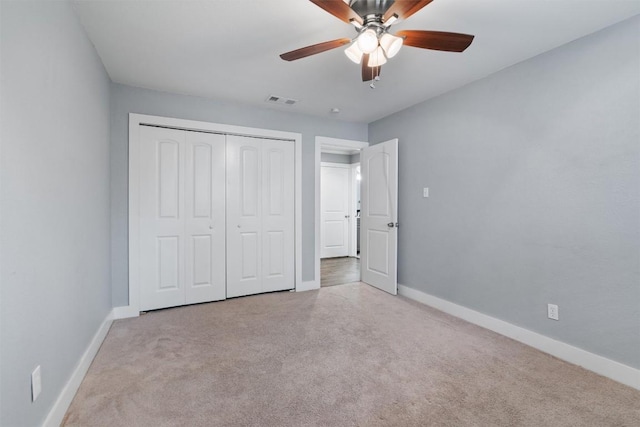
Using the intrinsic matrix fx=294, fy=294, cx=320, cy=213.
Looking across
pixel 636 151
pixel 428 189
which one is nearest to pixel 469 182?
pixel 428 189

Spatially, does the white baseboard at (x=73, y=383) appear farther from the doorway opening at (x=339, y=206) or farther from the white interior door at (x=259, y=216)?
the doorway opening at (x=339, y=206)

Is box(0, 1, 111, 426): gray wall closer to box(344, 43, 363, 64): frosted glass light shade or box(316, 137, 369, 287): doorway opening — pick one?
box(344, 43, 363, 64): frosted glass light shade

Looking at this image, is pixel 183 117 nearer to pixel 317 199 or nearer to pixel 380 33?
pixel 317 199

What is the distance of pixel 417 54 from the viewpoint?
2.46m

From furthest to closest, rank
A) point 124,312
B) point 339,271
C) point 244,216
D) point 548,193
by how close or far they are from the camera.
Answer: point 339,271 → point 244,216 → point 124,312 → point 548,193

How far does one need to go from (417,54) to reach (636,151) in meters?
1.66

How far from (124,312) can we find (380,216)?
3239 mm

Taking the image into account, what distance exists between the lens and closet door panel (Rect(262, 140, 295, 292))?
12.8 ft

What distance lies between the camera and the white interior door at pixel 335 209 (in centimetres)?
681

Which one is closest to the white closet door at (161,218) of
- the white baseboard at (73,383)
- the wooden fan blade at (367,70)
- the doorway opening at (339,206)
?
the white baseboard at (73,383)

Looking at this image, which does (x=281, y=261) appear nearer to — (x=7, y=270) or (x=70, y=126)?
(x=70, y=126)

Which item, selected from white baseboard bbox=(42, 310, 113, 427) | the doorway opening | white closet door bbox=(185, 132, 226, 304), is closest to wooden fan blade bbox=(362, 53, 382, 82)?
white closet door bbox=(185, 132, 226, 304)

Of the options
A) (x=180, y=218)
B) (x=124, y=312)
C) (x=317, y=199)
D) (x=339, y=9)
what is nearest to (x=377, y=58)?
(x=339, y=9)

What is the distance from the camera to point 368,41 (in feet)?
5.55
